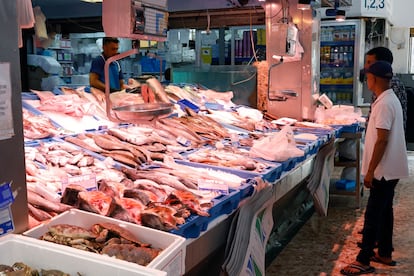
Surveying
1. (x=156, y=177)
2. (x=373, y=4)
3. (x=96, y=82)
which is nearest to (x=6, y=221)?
(x=156, y=177)

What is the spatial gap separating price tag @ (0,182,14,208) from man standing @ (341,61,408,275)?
10.1 ft

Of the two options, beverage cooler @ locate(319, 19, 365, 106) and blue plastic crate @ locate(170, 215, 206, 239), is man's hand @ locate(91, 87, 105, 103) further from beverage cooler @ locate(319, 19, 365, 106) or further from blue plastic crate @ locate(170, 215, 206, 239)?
beverage cooler @ locate(319, 19, 365, 106)

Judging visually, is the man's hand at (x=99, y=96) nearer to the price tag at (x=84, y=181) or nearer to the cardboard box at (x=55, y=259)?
the price tag at (x=84, y=181)

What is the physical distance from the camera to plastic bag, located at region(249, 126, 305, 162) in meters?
3.79

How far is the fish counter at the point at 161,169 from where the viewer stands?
2324mm

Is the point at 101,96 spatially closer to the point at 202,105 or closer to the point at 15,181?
the point at 202,105

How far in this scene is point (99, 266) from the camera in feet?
5.34

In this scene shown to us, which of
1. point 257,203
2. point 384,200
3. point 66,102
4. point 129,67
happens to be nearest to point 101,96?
point 66,102

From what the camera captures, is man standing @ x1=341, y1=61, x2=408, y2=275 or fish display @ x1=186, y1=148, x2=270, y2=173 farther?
man standing @ x1=341, y1=61, x2=408, y2=275

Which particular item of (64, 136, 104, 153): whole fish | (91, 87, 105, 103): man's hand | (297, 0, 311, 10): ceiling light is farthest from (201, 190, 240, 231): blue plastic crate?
(297, 0, 311, 10): ceiling light

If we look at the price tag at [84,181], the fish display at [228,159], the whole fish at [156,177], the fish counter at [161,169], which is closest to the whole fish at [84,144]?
the fish counter at [161,169]

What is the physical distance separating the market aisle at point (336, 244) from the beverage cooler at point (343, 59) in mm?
4490

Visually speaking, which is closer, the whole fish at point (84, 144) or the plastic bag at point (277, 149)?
the whole fish at point (84, 144)

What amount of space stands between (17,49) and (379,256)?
3850mm
